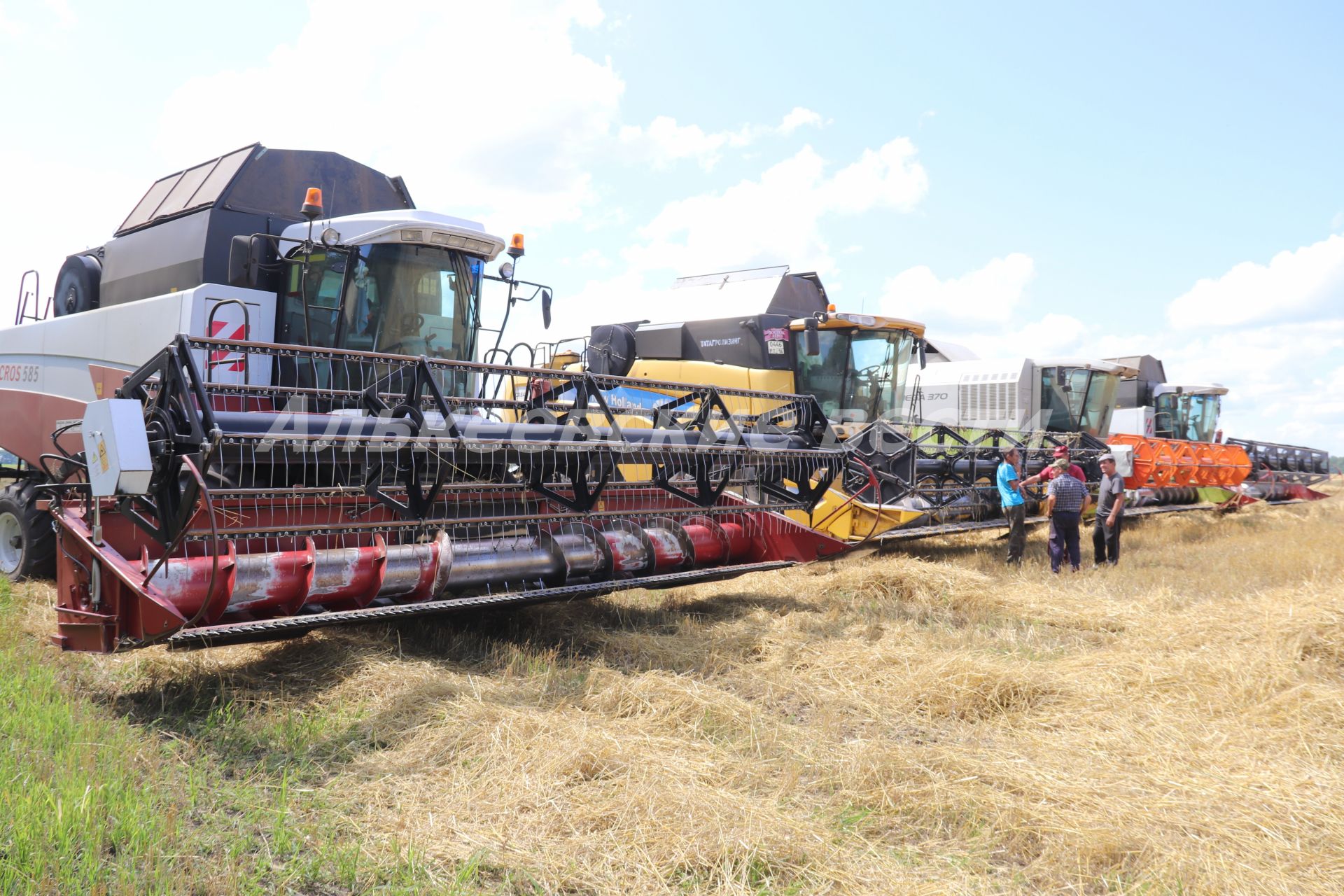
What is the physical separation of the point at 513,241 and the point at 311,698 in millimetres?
3708

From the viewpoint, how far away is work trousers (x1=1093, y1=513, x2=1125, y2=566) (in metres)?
7.98

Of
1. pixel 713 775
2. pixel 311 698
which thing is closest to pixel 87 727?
pixel 311 698

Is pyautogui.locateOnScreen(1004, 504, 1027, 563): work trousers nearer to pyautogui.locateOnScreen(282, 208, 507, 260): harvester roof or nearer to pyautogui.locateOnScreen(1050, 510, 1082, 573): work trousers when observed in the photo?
pyautogui.locateOnScreen(1050, 510, 1082, 573): work trousers

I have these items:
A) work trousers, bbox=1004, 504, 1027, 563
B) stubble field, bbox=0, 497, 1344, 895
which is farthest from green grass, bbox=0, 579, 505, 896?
work trousers, bbox=1004, 504, 1027, 563

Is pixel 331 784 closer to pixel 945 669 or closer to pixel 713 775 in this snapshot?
pixel 713 775

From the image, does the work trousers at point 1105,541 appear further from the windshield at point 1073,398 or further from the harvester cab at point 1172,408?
the harvester cab at point 1172,408

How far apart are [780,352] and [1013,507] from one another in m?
2.81

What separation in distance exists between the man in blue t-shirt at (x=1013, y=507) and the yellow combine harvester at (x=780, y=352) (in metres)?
1.38

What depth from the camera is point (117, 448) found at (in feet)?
10.6

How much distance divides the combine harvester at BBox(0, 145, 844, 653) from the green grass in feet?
1.33

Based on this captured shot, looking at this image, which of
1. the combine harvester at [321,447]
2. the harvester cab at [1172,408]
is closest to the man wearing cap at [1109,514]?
the combine harvester at [321,447]

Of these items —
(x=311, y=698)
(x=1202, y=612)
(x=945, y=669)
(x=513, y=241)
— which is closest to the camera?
(x=311, y=698)

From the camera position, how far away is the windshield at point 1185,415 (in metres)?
18.2

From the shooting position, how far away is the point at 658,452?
4.82 m
